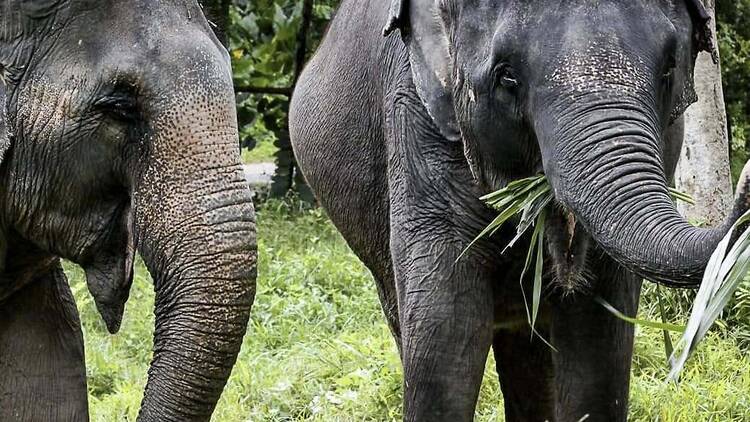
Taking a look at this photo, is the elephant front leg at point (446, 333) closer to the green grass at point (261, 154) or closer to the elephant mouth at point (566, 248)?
the elephant mouth at point (566, 248)

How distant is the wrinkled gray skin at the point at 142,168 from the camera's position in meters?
3.60

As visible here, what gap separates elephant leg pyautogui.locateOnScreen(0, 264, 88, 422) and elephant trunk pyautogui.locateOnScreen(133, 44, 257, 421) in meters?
0.92

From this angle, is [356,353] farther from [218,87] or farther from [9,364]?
[218,87]

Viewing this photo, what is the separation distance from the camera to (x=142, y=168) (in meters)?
3.74

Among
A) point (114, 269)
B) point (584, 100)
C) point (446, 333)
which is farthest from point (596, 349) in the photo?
point (114, 269)

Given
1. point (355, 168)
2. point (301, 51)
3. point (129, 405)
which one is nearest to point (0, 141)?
point (355, 168)

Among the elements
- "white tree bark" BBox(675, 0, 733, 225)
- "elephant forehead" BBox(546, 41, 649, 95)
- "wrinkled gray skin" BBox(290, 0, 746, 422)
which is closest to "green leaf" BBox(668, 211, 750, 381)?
"wrinkled gray skin" BBox(290, 0, 746, 422)

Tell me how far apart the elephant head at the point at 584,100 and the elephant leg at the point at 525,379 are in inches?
44.7

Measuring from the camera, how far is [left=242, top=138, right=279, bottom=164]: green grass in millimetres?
15727

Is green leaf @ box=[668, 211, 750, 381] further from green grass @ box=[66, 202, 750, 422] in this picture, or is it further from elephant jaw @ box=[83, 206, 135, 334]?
green grass @ box=[66, 202, 750, 422]

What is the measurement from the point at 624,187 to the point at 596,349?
119 cm

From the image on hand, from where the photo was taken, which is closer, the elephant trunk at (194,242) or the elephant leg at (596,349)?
the elephant trunk at (194,242)

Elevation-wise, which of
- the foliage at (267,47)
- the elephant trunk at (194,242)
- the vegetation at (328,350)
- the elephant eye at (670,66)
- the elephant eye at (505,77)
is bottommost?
the foliage at (267,47)

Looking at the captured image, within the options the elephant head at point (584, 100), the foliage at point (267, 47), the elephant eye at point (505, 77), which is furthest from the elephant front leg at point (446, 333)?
the foliage at point (267, 47)
